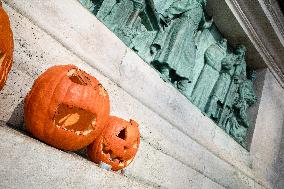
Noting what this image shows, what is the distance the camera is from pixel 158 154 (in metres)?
4.14

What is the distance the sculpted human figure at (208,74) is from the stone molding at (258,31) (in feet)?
2.56

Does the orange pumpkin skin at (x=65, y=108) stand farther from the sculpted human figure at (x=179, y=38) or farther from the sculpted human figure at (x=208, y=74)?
the sculpted human figure at (x=208, y=74)

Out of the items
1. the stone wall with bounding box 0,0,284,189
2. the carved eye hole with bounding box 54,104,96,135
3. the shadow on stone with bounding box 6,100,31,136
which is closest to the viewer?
the stone wall with bounding box 0,0,284,189

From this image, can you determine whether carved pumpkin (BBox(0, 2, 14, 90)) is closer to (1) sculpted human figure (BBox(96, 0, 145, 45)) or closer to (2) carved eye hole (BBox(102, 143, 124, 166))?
(2) carved eye hole (BBox(102, 143, 124, 166))

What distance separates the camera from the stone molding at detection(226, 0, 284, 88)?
6.62 m

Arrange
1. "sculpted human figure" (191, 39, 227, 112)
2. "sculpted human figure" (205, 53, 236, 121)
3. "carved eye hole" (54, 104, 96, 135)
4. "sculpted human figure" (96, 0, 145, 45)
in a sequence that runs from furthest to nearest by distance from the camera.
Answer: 1. "sculpted human figure" (205, 53, 236, 121)
2. "sculpted human figure" (191, 39, 227, 112)
3. "sculpted human figure" (96, 0, 145, 45)
4. "carved eye hole" (54, 104, 96, 135)

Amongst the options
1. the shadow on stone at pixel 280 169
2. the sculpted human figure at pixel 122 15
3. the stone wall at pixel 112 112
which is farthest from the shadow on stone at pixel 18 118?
the shadow on stone at pixel 280 169

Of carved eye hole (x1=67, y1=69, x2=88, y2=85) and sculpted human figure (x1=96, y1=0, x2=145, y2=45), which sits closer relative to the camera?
carved eye hole (x1=67, y1=69, x2=88, y2=85)

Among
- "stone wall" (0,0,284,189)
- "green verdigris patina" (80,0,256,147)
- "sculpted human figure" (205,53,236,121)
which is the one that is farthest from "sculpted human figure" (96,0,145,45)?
"sculpted human figure" (205,53,236,121)

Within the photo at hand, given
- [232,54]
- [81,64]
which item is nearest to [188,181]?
[81,64]

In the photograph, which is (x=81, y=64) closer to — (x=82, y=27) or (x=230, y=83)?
(x=82, y=27)

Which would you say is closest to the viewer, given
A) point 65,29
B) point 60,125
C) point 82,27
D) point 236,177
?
point 60,125

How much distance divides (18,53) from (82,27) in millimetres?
897

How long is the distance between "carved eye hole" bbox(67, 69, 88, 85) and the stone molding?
480cm
